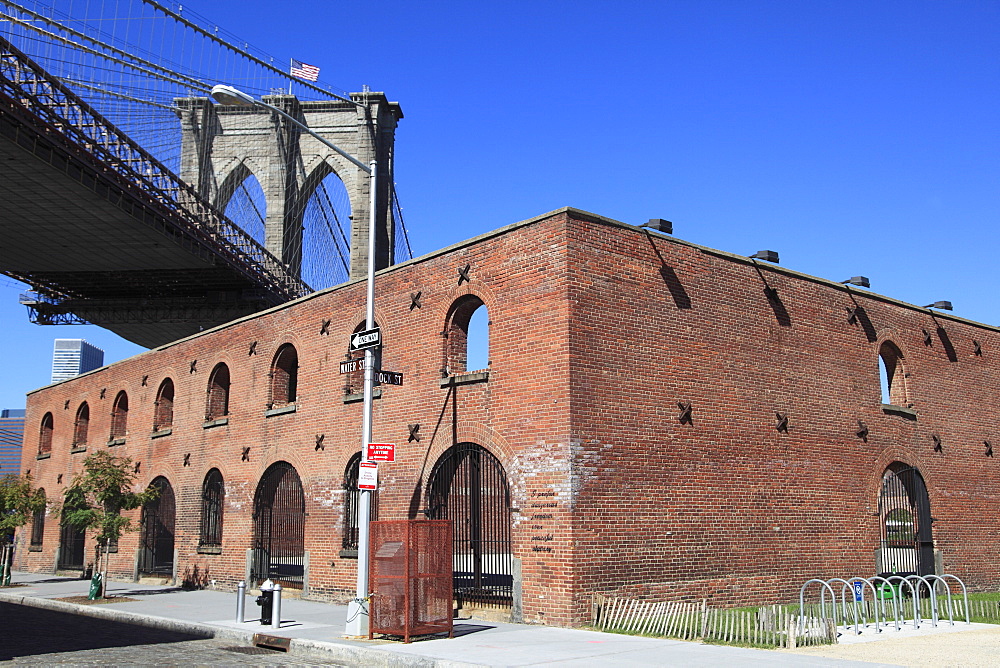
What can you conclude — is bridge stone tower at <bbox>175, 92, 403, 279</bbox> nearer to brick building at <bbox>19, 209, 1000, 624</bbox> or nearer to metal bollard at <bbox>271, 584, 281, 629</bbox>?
brick building at <bbox>19, 209, 1000, 624</bbox>

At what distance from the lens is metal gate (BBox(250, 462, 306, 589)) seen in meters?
22.0

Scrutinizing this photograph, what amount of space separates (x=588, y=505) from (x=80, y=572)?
24167 millimetres

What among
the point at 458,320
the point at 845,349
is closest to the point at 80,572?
the point at 458,320

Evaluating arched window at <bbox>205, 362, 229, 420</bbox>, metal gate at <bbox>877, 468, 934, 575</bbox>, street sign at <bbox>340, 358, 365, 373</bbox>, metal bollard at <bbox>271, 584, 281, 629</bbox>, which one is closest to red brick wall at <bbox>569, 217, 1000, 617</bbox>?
metal gate at <bbox>877, 468, 934, 575</bbox>

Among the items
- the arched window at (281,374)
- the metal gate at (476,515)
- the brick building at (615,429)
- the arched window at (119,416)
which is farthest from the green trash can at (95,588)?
the arched window at (119,416)

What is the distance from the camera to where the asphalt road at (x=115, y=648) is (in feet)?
40.2

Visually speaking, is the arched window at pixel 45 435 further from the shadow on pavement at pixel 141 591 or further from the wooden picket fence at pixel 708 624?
the wooden picket fence at pixel 708 624

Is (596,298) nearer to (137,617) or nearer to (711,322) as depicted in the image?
(711,322)

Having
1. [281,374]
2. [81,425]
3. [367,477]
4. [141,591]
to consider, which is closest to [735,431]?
[367,477]

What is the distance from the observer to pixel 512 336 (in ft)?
52.9

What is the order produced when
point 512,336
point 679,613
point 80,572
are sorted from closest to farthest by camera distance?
point 679,613
point 512,336
point 80,572

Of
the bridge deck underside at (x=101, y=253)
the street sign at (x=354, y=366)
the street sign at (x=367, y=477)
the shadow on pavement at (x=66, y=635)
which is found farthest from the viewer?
the bridge deck underside at (x=101, y=253)

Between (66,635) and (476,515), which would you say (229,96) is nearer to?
(476,515)

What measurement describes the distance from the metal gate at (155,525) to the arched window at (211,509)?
256 centimetres
